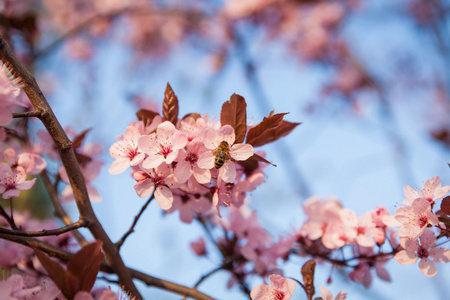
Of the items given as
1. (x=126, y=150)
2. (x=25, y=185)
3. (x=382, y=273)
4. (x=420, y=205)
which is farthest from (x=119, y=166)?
(x=382, y=273)

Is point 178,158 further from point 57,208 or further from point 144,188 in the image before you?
point 57,208

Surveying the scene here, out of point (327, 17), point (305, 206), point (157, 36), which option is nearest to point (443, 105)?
point (327, 17)

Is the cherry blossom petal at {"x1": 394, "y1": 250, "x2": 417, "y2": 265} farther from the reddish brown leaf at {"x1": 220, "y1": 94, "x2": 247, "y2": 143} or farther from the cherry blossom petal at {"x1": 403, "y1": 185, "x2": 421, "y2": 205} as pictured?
the reddish brown leaf at {"x1": 220, "y1": 94, "x2": 247, "y2": 143}

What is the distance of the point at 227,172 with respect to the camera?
848 mm

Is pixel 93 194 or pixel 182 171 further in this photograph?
pixel 93 194

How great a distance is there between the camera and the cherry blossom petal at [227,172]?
2.77 ft

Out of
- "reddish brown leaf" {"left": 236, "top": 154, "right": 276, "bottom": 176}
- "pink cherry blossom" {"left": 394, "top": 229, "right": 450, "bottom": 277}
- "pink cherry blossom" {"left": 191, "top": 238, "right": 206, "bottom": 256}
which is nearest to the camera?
"pink cherry blossom" {"left": 394, "top": 229, "right": 450, "bottom": 277}

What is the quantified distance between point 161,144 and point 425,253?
0.69 metres

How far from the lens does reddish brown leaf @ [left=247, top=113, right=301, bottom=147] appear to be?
892 mm

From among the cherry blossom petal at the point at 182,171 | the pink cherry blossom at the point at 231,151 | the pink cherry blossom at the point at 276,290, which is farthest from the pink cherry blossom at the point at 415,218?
the cherry blossom petal at the point at 182,171

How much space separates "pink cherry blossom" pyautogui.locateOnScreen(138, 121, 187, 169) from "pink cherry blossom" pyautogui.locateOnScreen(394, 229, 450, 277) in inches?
23.7

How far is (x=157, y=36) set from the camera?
6.09 metres

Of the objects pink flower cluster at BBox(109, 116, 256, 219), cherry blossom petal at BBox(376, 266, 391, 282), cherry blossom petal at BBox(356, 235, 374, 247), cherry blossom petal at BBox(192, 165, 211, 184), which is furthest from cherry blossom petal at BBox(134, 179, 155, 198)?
cherry blossom petal at BBox(376, 266, 391, 282)

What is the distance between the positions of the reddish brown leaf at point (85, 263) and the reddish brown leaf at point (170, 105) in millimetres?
374
